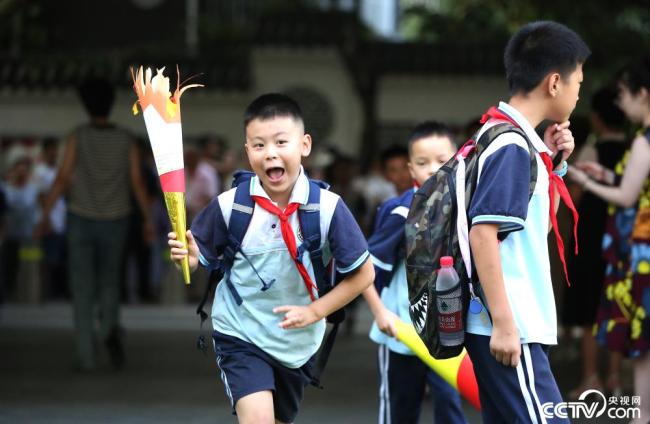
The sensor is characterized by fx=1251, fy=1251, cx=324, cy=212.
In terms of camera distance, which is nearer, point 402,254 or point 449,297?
point 449,297

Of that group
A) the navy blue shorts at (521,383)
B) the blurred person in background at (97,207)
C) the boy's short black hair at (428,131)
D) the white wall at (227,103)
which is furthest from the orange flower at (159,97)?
the white wall at (227,103)

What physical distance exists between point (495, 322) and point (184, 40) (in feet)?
80.6

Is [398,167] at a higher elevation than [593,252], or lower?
higher

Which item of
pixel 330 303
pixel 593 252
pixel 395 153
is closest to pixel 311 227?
pixel 330 303

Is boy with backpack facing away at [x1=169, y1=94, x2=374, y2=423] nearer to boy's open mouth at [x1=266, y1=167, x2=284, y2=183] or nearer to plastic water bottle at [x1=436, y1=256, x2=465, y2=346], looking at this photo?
boy's open mouth at [x1=266, y1=167, x2=284, y2=183]

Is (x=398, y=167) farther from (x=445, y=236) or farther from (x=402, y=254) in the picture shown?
(x=445, y=236)

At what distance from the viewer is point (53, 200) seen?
957 cm

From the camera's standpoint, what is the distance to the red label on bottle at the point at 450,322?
413cm

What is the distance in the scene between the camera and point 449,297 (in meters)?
4.12

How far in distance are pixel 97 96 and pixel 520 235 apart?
234 inches

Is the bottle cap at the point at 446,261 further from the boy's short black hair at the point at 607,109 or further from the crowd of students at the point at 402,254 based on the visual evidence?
the boy's short black hair at the point at 607,109

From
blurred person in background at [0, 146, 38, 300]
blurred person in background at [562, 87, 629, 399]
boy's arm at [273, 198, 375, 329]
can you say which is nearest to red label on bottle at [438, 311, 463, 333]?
boy's arm at [273, 198, 375, 329]

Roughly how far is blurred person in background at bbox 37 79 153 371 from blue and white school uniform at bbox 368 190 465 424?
13.2 feet

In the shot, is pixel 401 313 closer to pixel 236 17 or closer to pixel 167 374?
pixel 167 374
